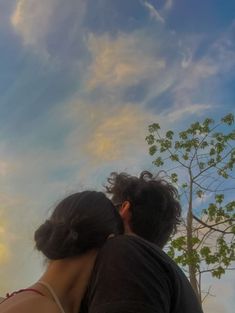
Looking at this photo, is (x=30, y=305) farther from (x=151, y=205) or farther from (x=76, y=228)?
(x=151, y=205)

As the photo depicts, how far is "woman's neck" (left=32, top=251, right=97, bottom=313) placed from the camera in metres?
1.67

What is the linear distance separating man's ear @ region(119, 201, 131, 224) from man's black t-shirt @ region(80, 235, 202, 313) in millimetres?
328

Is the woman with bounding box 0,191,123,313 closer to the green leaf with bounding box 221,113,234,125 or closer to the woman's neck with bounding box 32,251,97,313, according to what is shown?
the woman's neck with bounding box 32,251,97,313

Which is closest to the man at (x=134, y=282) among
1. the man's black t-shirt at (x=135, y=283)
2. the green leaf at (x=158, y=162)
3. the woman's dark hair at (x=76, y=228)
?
the man's black t-shirt at (x=135, y=283)

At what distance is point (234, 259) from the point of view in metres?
9.16

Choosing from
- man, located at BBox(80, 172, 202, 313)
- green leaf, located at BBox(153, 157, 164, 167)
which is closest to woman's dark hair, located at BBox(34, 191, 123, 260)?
man, located at BBox(80, 172, 202, 313)

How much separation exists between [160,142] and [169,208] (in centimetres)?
852

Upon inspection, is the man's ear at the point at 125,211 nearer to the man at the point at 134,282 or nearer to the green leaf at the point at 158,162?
the man at the point at 134,282

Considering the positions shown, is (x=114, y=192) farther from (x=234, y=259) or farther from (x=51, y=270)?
(x=234, y=259)

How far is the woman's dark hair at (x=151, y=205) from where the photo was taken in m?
2.10

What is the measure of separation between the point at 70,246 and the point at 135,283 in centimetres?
32

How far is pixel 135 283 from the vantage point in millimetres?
1526

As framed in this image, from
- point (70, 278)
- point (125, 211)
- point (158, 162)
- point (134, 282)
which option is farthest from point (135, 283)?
point (158, 162)

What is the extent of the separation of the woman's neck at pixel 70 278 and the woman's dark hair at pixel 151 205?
1.26 ft
